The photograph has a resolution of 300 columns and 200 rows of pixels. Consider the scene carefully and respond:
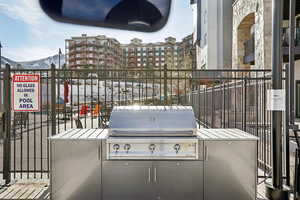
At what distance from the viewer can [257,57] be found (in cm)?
1382

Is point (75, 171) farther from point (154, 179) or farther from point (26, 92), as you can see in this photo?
point (26, 92)

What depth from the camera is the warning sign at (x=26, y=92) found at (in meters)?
4.49

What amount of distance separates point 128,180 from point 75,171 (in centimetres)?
68

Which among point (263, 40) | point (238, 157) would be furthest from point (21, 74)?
point (263, 40)

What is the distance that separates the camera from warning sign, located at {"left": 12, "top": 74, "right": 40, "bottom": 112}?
449 centimetres

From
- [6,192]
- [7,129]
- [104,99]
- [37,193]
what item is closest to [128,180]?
[37,193]

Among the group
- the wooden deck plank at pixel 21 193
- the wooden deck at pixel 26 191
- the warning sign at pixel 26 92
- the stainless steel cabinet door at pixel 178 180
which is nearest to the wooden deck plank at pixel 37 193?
the wooden deck at pixel 26 191

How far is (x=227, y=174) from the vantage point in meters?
3.06

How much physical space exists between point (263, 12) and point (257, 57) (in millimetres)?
2399

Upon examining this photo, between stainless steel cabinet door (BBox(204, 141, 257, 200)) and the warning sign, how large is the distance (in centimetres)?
325

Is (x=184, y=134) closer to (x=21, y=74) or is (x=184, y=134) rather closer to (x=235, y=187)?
(x=235, y=187)

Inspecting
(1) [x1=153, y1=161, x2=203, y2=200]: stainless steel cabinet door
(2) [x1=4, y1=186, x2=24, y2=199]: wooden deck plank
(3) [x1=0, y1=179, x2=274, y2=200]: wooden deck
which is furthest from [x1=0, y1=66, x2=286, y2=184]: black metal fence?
(1) [x1=153, y1=161, x2=203, y2=200]: stainless steel cabinet door

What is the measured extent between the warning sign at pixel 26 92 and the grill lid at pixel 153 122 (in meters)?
2.10

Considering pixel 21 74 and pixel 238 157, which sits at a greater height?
pixel 21 74
